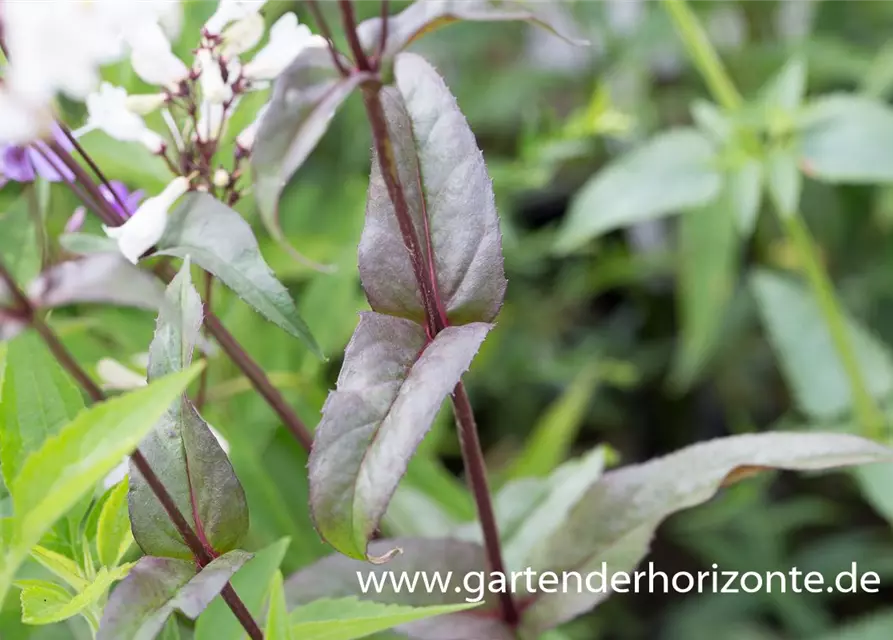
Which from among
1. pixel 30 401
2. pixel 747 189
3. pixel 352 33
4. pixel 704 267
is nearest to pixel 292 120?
pixel 352 33

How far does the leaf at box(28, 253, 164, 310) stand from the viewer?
0.24m

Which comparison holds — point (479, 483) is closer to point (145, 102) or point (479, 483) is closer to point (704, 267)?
point (145, 102)

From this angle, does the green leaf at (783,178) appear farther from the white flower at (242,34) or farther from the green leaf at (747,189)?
the white flower at (242,34)

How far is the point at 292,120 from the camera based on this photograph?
0.27m

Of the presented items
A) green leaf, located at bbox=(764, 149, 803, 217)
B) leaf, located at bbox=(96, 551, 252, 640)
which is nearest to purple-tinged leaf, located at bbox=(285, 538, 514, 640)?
leaf, located at bbox=(96, 551, 252, 640)

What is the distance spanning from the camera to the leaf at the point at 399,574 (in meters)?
0.38

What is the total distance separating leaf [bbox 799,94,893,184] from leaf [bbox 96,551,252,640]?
49 cm

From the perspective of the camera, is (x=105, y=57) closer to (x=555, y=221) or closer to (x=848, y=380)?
(x=848, y=380)

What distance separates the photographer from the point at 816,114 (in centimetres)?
60

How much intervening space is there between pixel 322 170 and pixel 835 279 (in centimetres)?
55

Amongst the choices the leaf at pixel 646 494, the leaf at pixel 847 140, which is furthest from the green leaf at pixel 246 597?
the leaf at pixel 847 140

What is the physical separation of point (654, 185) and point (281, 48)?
399 millimetres

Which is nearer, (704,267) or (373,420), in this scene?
(373,420)

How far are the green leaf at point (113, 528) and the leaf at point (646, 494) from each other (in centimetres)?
17
